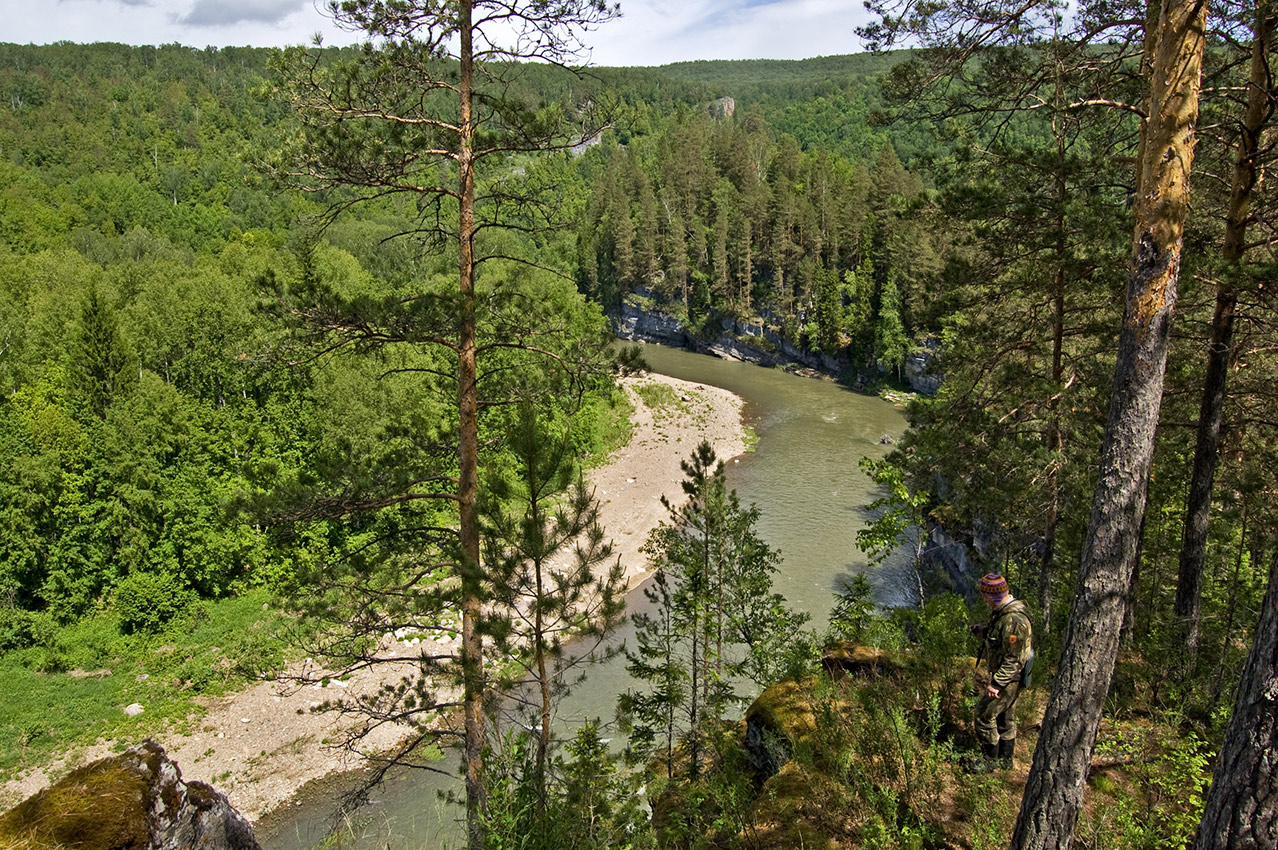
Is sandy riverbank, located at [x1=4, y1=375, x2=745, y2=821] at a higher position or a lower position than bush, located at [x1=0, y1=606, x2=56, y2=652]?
lower

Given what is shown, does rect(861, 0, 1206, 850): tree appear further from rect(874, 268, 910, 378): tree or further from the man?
rect(874, 268, 910, 378): tree

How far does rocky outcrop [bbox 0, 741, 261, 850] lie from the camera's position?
12.2 ft

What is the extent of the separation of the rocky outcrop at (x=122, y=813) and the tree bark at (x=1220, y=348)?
8848 mm

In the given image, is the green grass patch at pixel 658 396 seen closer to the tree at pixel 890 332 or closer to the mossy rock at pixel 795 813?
the tree at pixel 890 332

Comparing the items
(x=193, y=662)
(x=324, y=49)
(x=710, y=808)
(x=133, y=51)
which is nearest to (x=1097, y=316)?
(x=710, y=808)

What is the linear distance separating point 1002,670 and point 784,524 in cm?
1899

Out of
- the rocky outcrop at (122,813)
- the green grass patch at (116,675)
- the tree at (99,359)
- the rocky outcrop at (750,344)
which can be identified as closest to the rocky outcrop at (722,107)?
the rocky outcrop at (750,344)

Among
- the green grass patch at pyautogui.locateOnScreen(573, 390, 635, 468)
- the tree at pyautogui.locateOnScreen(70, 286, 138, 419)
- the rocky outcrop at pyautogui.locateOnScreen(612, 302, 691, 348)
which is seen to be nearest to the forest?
the tree at pyautogui.locateOnScreen(70, 286, 138, 419)

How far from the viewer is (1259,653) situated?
2.92 m

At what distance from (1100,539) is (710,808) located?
433 cm

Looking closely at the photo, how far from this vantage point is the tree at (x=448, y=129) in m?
6.31

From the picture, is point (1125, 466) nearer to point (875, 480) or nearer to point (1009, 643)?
point (1009, 643)

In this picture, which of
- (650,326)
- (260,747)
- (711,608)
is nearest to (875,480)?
(711,608)

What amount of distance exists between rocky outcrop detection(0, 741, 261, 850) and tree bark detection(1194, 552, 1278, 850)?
16.9ft
